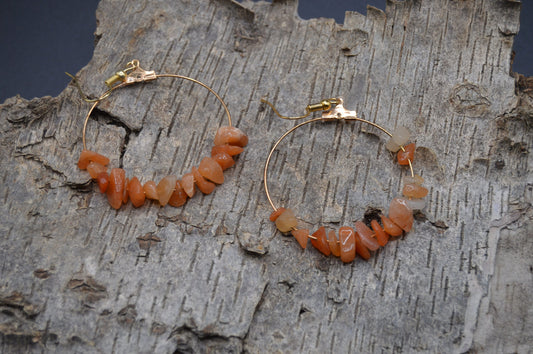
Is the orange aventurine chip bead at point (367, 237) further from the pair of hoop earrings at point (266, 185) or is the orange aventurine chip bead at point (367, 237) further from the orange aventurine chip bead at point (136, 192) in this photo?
the orange aventurine chip bead at point (136, 192)

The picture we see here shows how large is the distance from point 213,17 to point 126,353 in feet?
6.40

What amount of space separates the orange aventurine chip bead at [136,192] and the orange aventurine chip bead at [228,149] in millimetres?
415

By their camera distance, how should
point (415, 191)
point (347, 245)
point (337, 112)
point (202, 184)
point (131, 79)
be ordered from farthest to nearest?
point (131, 79), point (337, 112), point (202, 184), point (415, 191), point (347, 245)

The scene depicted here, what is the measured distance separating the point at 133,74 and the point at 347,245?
4.88ft

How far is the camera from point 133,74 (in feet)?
10.1

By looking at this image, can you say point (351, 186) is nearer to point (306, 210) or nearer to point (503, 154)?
point (306, 210)

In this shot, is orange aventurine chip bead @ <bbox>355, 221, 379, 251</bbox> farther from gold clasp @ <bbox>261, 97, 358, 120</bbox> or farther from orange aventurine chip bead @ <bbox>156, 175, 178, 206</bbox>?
orange aventurine chip bead @ <bbox>156, 175, 178, 206</bbox>

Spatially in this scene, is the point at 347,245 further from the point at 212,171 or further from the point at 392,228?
the point at 212,171

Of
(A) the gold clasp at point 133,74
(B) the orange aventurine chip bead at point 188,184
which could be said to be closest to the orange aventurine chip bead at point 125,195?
(B) the orange aventurine chip bead at point 188,184

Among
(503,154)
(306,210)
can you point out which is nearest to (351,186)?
(306,210)

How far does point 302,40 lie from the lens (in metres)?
3.23

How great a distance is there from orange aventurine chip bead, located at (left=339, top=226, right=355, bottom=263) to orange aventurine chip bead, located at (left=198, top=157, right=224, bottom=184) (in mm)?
665

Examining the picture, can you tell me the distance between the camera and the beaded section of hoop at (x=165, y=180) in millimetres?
2724

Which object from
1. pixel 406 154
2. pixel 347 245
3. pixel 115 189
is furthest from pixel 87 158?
pixel 406 154
